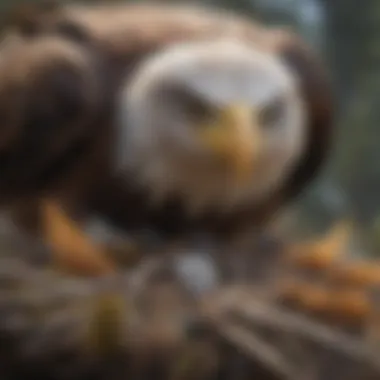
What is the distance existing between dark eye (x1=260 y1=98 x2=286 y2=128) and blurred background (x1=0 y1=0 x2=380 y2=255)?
0.18 feet

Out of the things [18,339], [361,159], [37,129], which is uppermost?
[361,159]

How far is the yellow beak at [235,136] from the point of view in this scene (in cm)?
60

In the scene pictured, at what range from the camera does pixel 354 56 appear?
2.23ft

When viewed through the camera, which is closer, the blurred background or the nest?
the nest

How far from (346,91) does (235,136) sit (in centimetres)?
11

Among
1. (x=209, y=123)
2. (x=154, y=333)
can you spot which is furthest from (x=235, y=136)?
(x=154, y=333)

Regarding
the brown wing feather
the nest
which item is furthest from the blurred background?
the nest

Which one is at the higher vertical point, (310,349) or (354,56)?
(354,56)

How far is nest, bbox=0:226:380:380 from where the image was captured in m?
0.55

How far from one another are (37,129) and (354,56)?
209 mm

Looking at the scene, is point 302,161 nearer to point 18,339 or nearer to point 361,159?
point 361,159

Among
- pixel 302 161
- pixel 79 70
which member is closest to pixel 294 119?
pixel 302 161

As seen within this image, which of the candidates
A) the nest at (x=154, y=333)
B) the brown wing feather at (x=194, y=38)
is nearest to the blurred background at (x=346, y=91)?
the brown wing feather at (x=194, y=38)

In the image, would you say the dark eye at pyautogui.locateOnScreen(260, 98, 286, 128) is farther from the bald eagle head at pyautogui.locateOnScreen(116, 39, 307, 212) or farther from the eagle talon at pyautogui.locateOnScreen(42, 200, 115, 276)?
the eagle talon at pyautogui.locateOnScreen(42, 200, 115, 276)
